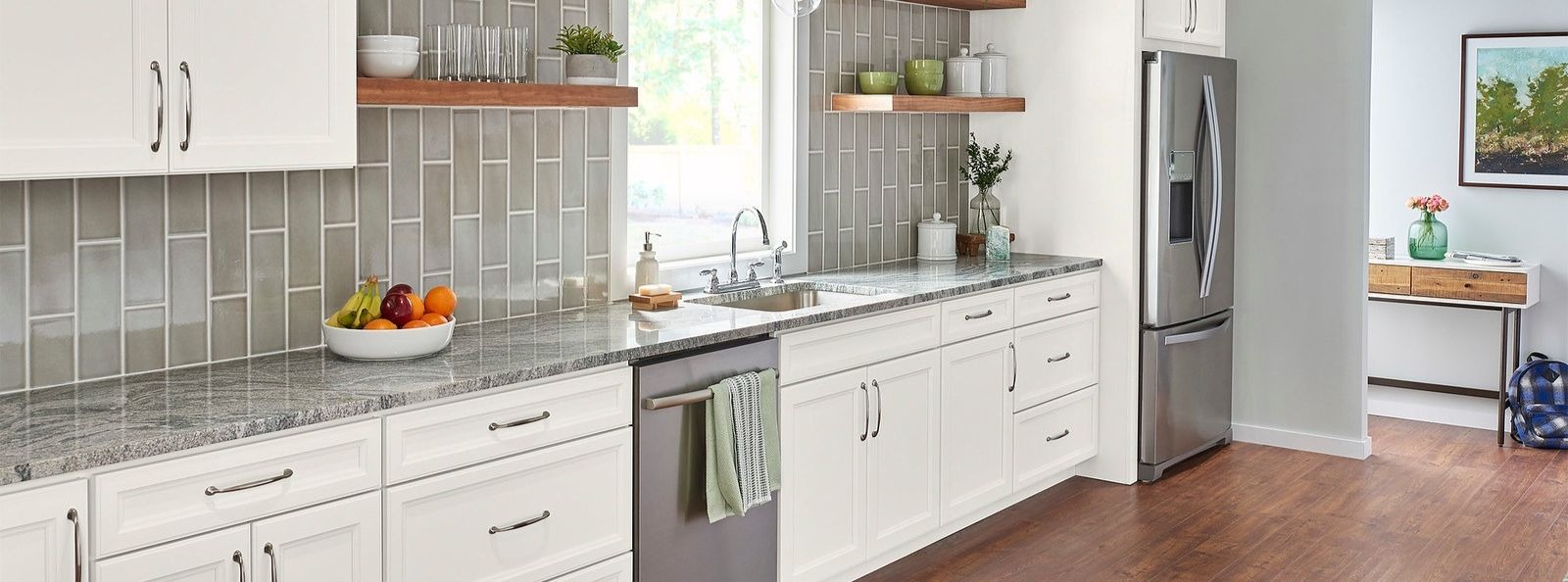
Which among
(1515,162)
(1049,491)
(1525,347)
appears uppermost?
(1515,162)

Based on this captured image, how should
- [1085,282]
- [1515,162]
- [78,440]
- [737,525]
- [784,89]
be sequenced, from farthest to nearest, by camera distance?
[1515,162], [1085,282], [784,89], [737,525], [78,440]

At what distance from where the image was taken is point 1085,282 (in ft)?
15.3

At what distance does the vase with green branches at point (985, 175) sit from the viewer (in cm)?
488

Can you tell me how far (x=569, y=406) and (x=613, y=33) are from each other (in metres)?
1.20

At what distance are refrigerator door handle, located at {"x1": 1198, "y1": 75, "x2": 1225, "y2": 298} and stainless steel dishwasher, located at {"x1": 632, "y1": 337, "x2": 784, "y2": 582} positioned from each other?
2376 mm

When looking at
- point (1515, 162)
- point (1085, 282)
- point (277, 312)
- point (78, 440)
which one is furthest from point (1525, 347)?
point (78, 440)

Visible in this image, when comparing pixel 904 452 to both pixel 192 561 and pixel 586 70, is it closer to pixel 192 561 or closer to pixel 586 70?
pixel 586 70

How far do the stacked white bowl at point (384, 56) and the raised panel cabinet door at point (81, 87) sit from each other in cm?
52

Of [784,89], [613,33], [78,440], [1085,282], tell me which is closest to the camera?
[78,440]

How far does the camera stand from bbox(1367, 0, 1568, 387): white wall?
5.89 m

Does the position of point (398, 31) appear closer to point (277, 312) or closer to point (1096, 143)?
point (277, 312)

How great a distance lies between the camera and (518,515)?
267 centimetres

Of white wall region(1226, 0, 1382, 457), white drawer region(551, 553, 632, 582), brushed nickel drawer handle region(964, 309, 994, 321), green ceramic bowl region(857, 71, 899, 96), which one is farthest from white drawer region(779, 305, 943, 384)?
white wall region(1226, 0, 1382, 457)

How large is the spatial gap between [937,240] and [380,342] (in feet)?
8.11
